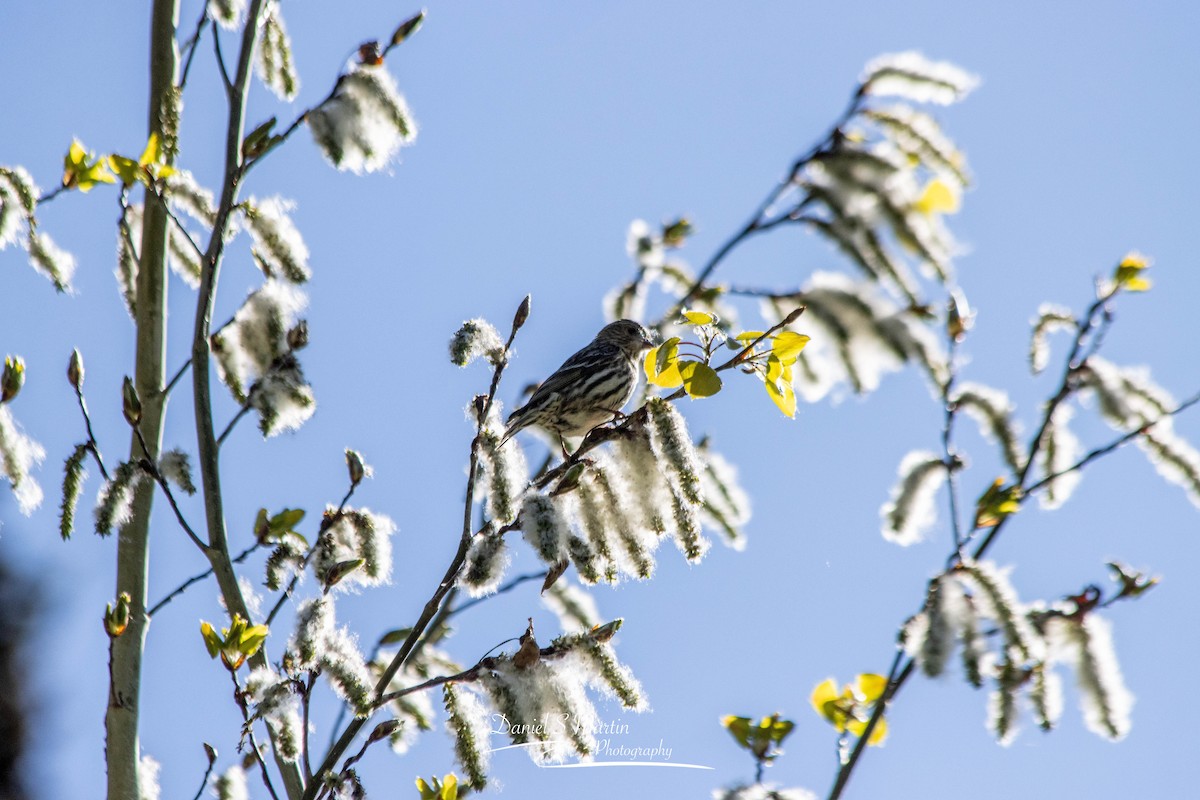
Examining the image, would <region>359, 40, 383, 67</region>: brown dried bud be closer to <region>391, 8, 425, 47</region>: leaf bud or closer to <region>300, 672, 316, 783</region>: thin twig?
<region>391, 8, 425, 47</region>: leaf bud

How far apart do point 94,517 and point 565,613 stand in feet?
4.08

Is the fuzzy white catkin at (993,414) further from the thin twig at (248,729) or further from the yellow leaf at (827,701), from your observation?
the thin twig at (248,729)

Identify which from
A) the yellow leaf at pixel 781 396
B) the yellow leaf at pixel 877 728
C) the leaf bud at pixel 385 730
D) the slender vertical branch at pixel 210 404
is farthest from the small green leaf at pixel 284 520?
the yellow leaf at pixel 877 728

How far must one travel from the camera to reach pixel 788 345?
2855mm

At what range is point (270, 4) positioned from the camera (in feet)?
12.2

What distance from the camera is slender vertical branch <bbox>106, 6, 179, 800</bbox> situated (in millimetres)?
3197

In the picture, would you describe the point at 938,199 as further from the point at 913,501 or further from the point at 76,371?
the point at 76,371

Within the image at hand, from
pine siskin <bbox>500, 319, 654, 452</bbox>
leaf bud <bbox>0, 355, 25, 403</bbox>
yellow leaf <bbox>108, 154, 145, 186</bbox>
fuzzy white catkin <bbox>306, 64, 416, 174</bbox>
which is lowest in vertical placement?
leaf bud <bbox>0, 355, 25, 403</bbox>

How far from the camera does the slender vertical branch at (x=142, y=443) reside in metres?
3.20

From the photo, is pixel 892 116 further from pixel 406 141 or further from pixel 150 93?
pixel 150 93

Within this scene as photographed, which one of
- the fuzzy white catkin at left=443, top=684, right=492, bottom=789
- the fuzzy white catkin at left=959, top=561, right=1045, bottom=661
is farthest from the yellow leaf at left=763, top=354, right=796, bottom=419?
the fuzzy white catkin at left=443, top=684, right=492, bottom=789

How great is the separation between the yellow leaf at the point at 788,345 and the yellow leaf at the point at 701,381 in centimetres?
16

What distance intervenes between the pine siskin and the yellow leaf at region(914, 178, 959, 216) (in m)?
3.09

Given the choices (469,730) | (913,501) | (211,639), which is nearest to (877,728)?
(913,501)
